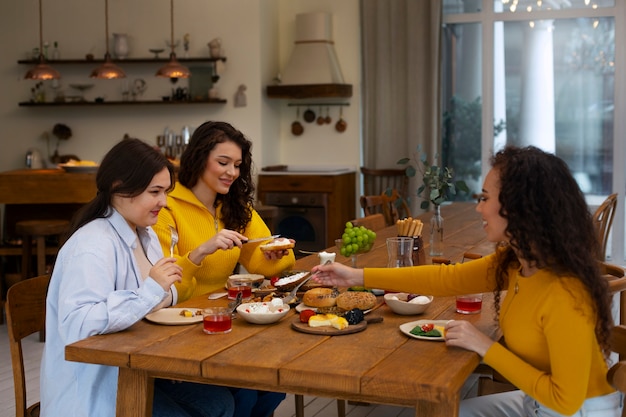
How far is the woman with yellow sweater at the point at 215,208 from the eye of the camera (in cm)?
296

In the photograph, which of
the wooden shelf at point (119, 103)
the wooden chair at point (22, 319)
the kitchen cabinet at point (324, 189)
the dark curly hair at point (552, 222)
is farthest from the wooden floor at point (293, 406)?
the wooden shelf at point (119, 103)

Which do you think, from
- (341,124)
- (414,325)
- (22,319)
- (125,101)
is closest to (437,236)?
(414,325)

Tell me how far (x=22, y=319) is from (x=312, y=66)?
5155 mm

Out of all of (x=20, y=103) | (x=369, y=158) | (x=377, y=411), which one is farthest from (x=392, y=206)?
(x=20, y=103)

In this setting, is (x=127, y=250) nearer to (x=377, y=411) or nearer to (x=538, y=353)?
Result: (x=538, y=353)

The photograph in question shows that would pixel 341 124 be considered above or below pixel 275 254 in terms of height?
above

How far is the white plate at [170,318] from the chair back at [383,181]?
16.2ft

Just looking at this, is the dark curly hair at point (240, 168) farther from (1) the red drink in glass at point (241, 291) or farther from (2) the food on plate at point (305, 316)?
(2) the food on plate at point (305, 316)

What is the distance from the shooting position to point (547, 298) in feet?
6.04

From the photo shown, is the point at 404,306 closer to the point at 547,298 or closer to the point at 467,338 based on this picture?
the point at 467,338

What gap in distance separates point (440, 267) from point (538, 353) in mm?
523

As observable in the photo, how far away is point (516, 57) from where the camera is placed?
7355 mm

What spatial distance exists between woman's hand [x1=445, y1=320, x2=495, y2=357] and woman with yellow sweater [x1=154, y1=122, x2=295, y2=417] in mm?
1101

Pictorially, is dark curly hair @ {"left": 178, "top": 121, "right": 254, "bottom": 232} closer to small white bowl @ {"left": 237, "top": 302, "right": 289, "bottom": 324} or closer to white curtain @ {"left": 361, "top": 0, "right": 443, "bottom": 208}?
small white bowl @ {"left": 237, "top": 302, "right": 289, "bottom": 324}
